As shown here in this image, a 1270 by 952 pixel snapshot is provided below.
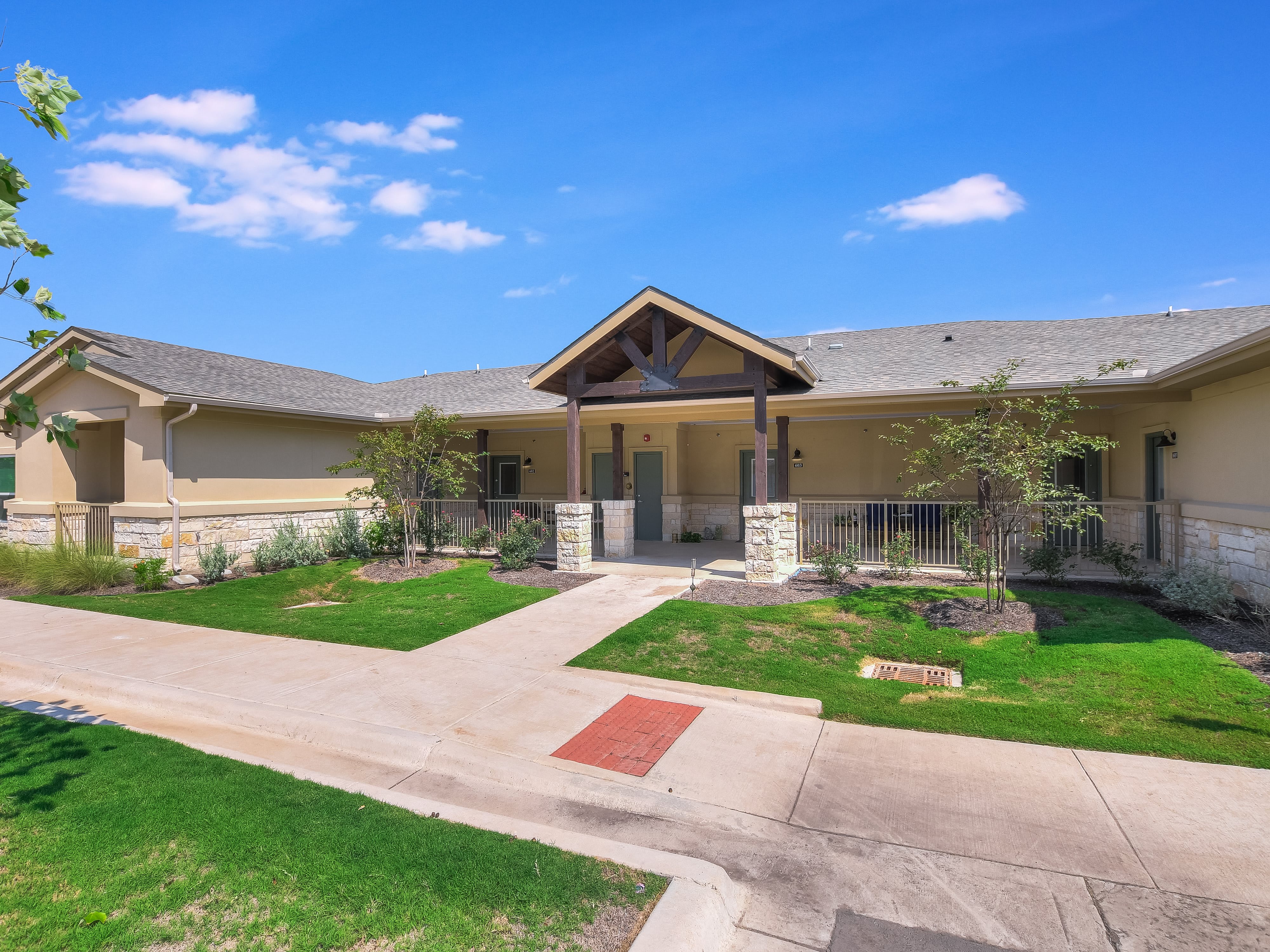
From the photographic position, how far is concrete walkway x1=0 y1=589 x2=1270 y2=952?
319cm

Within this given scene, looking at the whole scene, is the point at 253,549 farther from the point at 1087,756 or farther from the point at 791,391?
the point at 1087,756

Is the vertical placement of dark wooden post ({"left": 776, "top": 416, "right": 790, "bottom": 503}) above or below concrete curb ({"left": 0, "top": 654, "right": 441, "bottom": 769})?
above

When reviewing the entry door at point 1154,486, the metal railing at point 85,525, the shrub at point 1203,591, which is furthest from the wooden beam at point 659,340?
the metal railing at point 85,525

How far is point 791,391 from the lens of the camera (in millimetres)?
11891

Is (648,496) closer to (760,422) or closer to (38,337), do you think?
(760,422)

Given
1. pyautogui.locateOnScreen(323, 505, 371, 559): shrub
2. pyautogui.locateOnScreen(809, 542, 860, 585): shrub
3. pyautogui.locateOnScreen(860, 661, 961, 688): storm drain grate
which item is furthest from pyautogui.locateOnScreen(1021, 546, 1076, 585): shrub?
pyautogui.locateOnScreen(323, 505, 371, 559): shrub

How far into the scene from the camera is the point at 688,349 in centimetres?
1080

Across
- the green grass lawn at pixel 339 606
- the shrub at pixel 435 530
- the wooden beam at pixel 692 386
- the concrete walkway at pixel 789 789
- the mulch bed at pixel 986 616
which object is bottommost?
the concrete walkway at pixel 789 789

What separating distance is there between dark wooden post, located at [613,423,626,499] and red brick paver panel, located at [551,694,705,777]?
7597 millimetres

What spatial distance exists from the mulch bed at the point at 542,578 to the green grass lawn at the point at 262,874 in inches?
263

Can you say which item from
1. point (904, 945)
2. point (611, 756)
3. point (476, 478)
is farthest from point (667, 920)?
point (476, 478)

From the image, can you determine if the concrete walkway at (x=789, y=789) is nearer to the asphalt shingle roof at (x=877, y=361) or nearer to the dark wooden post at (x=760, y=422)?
the dark wooden post at (x=760, y=422)

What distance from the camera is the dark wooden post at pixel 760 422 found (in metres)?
10.6

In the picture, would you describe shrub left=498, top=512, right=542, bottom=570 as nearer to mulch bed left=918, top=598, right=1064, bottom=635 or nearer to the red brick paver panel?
the red brick paver panel
